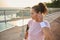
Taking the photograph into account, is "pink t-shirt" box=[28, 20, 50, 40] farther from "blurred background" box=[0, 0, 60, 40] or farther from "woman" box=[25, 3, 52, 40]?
"blurred background" box=[0, 0, 60, 40]

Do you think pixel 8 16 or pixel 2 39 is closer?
pixel 2 39

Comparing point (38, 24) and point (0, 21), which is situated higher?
point (38, 24)

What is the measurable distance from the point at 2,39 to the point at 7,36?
0.43 ft

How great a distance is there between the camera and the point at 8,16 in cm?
439

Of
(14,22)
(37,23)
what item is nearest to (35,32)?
(37,23)

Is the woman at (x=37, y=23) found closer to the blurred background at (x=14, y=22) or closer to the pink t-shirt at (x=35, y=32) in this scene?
the pink t-shirt at (x=35, y=32)

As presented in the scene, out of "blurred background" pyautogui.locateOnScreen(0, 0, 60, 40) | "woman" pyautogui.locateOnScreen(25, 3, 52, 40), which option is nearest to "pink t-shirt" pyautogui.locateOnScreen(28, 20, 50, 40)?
"woman" pyautogui.locateOnScreen(25, 3, 52, 40)

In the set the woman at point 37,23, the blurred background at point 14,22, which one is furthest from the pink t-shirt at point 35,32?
the blurred background at point 14,22

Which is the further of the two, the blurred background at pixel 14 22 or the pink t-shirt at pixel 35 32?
the blurred background at pixel 14 22

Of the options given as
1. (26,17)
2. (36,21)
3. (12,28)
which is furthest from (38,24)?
(12,28)

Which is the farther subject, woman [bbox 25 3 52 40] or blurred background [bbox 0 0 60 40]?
blurred background [bbox 0 0 60 40]

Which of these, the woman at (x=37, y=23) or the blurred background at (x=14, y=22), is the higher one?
the woman at (x=37, y=23)

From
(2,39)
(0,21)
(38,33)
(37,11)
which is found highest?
(37,11)

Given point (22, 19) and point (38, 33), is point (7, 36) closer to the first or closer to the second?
point (22, 19)
